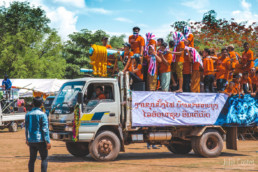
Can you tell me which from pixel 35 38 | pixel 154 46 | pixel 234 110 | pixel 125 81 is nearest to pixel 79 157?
pixel 125 81

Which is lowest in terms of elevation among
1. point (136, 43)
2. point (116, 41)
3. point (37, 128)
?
point (37, 128)

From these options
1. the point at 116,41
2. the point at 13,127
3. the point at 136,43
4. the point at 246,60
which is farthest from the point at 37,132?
the point at 116,41

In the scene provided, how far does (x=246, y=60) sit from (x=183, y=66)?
2.29 metres

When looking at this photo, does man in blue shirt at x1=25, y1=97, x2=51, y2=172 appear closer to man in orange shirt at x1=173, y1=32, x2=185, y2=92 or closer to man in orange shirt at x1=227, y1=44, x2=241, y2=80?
man in orange shirt at x1=173, y1=32, x2=185, y2=92

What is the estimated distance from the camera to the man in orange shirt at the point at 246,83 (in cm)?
1365

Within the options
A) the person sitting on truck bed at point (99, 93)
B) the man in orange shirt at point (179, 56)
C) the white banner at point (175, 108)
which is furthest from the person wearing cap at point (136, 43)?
the person sitting on truck bed at point (99, 93)

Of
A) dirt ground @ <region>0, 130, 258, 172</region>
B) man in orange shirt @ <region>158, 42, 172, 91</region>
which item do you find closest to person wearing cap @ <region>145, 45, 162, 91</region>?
man in orange shirt @ <region>158, 42, 172, 91</region>

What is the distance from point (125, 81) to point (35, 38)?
41.9 m

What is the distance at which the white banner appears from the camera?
39.3 ft

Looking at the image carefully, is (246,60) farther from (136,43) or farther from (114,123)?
A: (114,123)

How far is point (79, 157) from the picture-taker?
12.8 metres

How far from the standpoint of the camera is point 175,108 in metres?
12.6

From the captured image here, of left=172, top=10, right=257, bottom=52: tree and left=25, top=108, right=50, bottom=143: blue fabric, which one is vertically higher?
left=172, top=10, right=257, bottom=52: tree

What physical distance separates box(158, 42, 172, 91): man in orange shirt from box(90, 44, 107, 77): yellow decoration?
1.85m
